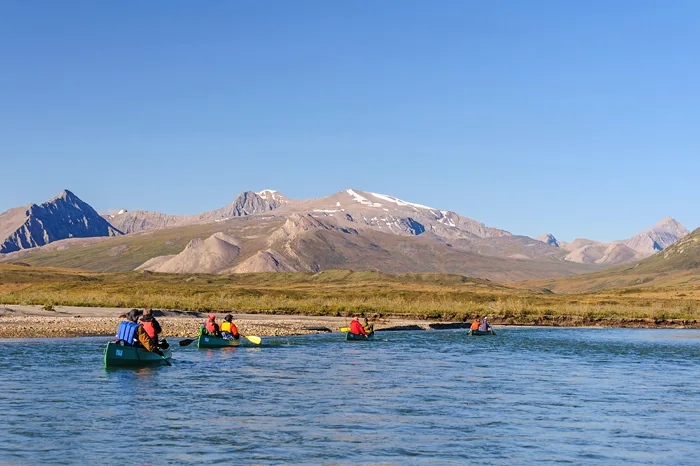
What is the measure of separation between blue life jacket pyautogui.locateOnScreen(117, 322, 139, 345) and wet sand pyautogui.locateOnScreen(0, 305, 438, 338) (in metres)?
23.8

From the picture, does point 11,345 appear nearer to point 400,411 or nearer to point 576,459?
point 400,411

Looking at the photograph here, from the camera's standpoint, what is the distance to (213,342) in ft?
195

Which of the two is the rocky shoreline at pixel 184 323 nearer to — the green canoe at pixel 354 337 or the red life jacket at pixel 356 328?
the green canoe at pixel 354 337

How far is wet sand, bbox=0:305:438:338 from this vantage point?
2765 inches

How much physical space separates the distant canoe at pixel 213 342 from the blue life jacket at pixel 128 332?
13.9m

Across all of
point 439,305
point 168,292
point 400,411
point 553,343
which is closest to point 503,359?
point 553,343

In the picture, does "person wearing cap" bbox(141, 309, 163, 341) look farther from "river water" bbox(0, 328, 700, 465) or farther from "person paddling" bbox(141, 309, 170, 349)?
"river water" bbox(0, 328, 700, 465)

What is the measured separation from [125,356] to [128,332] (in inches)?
52.1

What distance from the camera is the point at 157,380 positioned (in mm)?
41125

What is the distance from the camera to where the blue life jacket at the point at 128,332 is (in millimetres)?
44781

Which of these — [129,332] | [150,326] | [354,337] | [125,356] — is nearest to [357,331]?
[354,337]

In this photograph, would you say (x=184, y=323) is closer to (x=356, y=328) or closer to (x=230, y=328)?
(x=356, y=328)

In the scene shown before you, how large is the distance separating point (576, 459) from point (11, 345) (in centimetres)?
4295

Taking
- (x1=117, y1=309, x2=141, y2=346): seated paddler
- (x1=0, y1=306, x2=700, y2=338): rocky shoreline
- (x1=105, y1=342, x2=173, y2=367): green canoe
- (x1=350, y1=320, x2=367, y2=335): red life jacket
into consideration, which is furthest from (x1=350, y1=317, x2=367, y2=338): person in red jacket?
(x1=117, y1=309, x2=141, y2=346): seated paddler
